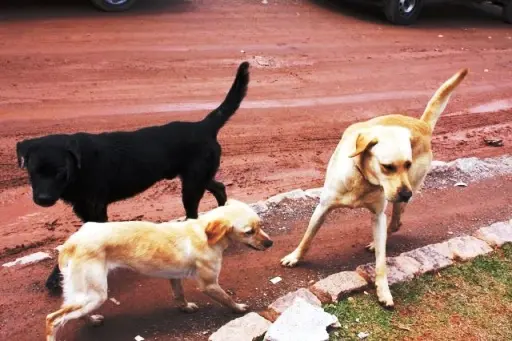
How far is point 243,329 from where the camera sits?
397 centimetres

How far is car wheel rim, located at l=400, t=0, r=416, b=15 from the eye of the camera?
12.6 meters

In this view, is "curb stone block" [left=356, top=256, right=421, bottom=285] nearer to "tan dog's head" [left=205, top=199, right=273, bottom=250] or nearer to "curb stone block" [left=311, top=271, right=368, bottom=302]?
"curb stone block" [left=311, top=271, right=368, bottom=302]

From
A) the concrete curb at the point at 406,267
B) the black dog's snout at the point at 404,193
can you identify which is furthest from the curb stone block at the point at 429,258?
the black dog's snout at the point at 404,193

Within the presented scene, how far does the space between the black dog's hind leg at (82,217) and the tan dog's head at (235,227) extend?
36.2 inches

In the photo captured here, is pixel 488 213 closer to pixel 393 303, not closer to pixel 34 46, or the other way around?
pixel 393 303

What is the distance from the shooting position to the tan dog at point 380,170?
415 cm

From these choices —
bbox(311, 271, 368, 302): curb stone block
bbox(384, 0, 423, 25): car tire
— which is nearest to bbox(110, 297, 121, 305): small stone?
bbox(311, 271, 368, 302): curb stone block

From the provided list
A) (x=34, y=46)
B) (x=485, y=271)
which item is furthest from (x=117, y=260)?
(x=34, y=46)

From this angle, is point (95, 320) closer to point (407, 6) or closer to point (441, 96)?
point (441, 96)

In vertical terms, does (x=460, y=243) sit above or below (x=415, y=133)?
below

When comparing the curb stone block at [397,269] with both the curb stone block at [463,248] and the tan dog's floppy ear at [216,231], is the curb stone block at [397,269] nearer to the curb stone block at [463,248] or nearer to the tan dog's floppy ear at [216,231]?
the curb stone block at [463,248]

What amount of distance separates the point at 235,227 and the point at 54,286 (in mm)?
1500

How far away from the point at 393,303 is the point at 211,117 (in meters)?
2.15

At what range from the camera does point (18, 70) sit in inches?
325
